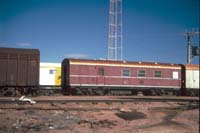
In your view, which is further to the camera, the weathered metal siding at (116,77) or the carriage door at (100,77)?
the carriage door at (100,77)

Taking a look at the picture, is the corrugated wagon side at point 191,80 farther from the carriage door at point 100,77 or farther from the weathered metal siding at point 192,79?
the carriage door at point 100,77

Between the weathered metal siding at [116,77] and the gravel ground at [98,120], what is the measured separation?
46.8ft

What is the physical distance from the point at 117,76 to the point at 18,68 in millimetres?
10063

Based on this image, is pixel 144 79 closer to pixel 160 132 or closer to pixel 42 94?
pixel 42 94

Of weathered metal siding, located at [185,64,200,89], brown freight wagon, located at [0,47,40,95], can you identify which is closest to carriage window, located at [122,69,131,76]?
weathered metal siding, located at [185,64,200,89]

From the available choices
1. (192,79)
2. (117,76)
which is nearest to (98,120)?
(117,76)

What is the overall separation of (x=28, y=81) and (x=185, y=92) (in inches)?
696

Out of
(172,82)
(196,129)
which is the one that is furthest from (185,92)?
(196,129)

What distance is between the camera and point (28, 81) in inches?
1076

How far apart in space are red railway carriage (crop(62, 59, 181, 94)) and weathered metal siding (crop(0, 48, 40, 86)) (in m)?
4.21

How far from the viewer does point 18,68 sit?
27266 millimetres

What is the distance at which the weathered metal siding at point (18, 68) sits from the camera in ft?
88.6

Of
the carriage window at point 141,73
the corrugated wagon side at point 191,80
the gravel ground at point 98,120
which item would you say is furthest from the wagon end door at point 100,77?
the gravel ground at point 98,120

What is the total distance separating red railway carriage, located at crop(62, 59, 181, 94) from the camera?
1217 inches
